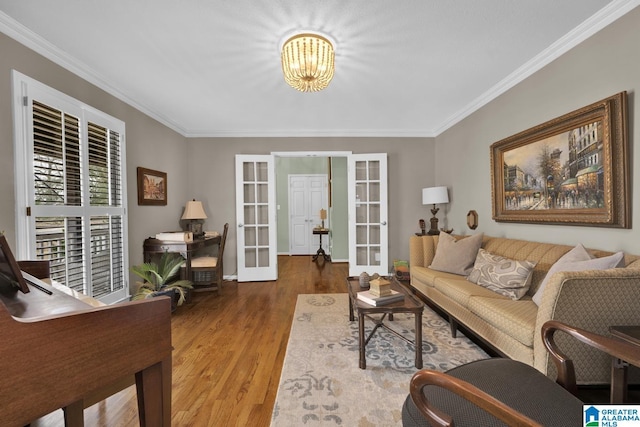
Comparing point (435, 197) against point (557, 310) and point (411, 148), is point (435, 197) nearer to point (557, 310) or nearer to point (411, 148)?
point (411, 148)

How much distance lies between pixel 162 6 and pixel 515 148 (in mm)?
3436

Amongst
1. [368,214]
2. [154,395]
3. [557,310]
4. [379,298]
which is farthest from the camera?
[368,214]

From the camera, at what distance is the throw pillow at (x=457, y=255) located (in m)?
2.99

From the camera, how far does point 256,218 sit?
15.2 feet

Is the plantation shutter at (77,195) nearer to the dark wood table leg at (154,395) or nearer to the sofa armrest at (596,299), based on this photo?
the dark wood table leg at (154,395)

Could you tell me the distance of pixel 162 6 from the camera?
183 centimetres

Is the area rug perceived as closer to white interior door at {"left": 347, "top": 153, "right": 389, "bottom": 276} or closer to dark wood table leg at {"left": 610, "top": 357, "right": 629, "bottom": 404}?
dark wood table leg at {"left": 610, "top": 357, "right": 629, "bottom": 404}

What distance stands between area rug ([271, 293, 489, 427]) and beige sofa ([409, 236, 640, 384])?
0.30 meters

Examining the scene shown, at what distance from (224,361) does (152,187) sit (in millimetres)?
2623

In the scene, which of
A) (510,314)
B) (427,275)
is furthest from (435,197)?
(510,314)

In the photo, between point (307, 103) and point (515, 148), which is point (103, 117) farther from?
point (515, 148)

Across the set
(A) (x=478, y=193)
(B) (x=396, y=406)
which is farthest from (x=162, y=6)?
(A) (x=478, y=193)

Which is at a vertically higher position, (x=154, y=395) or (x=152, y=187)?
(x=152, y=187)

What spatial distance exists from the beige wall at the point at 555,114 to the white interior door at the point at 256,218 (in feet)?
9.82
